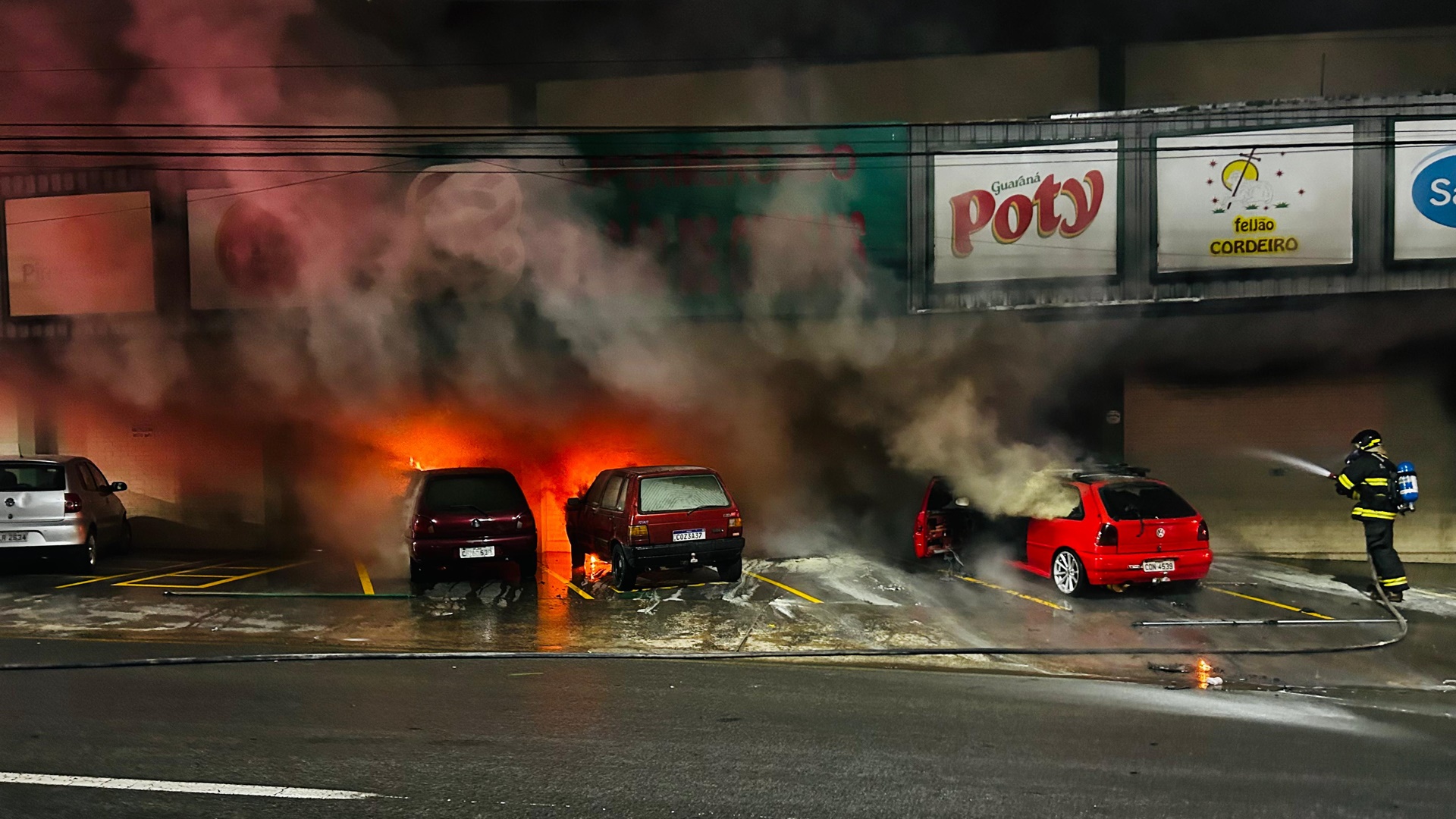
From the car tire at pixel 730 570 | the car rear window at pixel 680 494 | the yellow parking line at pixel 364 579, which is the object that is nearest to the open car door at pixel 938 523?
the car tire at pixel 730 570

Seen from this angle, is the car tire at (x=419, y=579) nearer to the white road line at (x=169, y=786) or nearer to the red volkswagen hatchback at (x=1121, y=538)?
the white road line at (x=169, y=786)

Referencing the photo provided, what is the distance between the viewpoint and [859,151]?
48.9 ft

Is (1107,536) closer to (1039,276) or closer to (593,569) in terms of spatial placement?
(1039,276)

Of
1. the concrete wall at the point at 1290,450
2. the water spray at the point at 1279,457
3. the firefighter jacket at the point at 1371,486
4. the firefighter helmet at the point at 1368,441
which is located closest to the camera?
the firefighter jacket at the point at 1371,486

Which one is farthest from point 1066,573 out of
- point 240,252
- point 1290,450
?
point 240,252

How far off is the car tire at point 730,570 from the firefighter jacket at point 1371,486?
21.3 feet

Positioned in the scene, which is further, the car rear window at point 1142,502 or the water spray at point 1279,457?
the water spray at point 1279,457

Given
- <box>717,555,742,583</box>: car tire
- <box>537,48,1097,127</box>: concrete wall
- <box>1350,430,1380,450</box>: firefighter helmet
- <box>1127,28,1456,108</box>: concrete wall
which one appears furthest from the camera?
<box>537,48,1097,127</box>: concrete wall

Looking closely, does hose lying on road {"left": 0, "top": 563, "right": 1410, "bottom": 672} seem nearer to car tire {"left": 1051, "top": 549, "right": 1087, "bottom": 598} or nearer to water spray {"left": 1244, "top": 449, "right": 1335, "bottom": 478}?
car tire {"left": 1051, "top": 549, "right": 1087, "bottom": 598}

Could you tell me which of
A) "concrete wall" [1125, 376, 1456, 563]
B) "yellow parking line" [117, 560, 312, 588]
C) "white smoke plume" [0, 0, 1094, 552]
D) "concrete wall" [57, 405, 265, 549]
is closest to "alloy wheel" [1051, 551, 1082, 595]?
"white smoke plume" [0, 0, 1094, 552]

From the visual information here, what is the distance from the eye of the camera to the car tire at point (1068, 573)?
1064 centimetres

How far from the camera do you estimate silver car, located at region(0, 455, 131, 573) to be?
39.8 feet

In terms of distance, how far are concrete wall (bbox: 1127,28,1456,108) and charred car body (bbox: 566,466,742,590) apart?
939 centimetres

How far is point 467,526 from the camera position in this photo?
11703 mm
